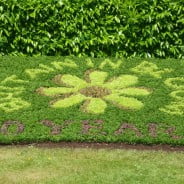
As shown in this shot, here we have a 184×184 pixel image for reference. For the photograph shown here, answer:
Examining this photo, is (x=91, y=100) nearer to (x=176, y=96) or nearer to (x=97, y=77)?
(x=97, y=77)

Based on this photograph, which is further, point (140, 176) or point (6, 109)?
point (6, 109)

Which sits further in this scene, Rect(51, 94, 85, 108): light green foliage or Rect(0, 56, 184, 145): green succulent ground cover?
Rect(51, 94, 85, 108): light green foliage

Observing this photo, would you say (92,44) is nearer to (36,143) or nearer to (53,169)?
(36,143)

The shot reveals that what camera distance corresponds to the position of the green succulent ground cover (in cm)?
752

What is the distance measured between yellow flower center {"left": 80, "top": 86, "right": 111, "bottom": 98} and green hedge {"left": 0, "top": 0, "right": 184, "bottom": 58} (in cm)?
122

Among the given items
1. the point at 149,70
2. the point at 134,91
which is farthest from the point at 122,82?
the point at 149,70

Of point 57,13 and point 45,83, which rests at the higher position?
point 57,13

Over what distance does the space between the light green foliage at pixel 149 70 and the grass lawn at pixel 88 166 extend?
2.19 metres

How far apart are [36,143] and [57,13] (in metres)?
2.84

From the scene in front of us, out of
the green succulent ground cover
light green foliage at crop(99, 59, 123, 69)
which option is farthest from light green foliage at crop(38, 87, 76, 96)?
light green foliage at crop(99, 59, 123, 69)

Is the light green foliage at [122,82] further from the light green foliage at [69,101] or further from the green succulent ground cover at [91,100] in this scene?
the light green foliage at [69,101]

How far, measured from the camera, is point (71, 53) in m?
9.72

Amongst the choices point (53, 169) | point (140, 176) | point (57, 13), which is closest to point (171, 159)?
point (140, 176)

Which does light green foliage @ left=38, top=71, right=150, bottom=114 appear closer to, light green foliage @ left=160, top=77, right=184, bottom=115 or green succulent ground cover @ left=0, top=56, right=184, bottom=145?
green succulent ground cover @ left=0, top=56, right=184, bottom=145
